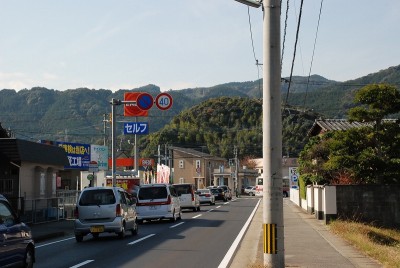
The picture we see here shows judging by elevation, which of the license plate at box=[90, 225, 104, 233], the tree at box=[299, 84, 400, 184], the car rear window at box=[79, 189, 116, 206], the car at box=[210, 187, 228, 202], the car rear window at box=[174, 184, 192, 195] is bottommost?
the car at box=[210, 187, 228, 202]

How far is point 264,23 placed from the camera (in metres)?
11.0

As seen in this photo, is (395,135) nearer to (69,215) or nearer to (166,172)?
(69,215)

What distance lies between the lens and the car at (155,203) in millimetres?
28625

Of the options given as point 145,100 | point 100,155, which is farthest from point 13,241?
point 100,155

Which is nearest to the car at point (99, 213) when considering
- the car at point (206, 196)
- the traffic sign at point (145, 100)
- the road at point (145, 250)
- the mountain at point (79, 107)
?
the road at point (145, 250)

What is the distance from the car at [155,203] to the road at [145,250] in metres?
4.62

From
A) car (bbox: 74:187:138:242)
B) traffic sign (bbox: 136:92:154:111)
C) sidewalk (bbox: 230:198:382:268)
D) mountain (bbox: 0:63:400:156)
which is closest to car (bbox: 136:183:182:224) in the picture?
sidewalk (bbox: 230:198:382:268)

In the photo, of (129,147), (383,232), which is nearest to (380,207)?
(383,232)

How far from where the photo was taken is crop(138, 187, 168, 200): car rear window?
28750 mm

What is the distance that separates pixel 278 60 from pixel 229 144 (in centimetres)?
11963

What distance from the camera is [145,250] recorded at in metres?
16.6

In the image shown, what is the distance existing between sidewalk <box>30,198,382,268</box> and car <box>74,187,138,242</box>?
218 centimetres

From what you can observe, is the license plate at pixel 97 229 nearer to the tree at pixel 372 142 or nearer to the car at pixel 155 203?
the car at pixel 155 203

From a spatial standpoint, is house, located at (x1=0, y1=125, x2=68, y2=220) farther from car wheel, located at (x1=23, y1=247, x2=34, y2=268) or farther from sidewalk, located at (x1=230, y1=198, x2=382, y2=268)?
car wheel, located at (x1=23, y1=247, x2=34, y2=268)
